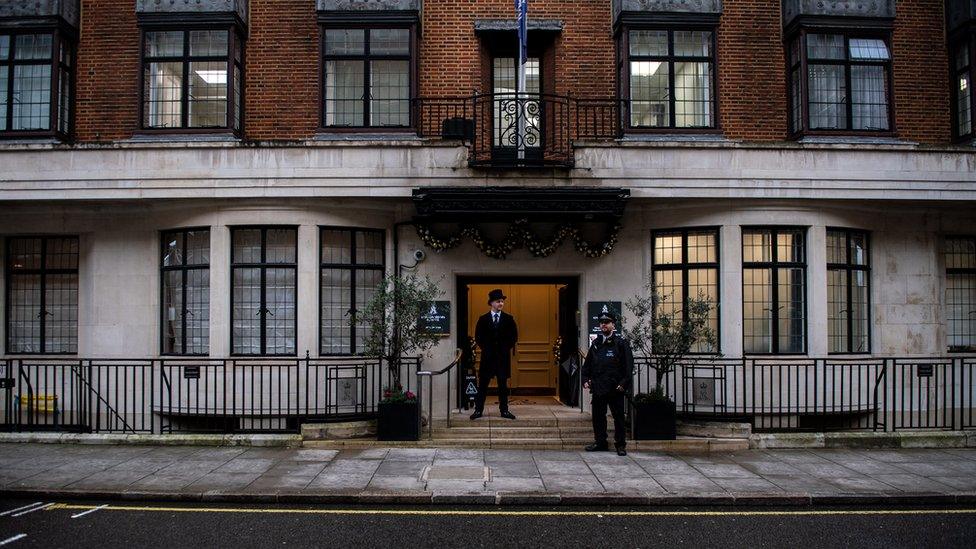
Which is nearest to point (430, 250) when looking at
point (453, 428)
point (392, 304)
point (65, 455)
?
point (392, 304)

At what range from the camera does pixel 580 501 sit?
26.6 ft

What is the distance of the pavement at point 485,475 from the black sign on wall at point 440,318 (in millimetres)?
2445

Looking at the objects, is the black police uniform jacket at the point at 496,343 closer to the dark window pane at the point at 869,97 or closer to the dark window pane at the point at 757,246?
the dark window pane at the point at 757,246

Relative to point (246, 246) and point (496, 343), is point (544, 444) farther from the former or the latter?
point (246, 246)

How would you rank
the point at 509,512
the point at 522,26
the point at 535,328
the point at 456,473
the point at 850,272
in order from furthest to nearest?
the point at 535,328, the point at 850,272, the point at 522,26, the point at 456,473, the point at 509,512

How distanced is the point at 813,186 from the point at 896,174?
143 cm

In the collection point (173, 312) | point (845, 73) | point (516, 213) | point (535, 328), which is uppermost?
point (845, 73)

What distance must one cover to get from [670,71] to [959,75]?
5374mm

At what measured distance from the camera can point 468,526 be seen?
7.25m

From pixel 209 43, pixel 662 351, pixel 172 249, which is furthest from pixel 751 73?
pixel 172 249

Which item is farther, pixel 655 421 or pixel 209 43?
pixel 209 43

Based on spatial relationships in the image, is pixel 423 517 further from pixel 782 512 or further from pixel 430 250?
pixel 430 250

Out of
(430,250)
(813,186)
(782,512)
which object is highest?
(813,186)

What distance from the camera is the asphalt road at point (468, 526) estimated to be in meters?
6.75
